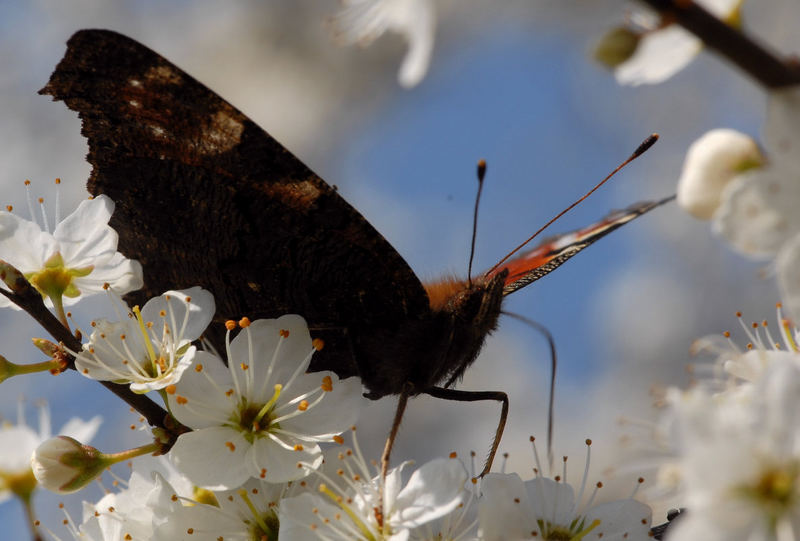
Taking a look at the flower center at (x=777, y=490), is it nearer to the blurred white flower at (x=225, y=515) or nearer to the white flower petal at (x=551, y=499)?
the white flower petal at (x=551, y=499)

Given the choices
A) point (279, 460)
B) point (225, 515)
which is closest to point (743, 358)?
point (279, 460)

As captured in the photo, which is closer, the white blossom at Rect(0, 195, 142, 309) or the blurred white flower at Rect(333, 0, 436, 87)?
the blurred white flower at Rect(333, 0, 436, 87)

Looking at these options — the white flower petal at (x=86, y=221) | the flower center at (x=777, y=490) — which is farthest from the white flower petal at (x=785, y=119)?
the white flower petal at (x=86, y=221)

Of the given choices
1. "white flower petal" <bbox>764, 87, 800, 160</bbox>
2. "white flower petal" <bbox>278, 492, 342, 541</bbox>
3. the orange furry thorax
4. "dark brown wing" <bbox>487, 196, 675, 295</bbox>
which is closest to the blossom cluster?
"white flower petal" <bbox>278, 492, 342, 541</bbox>

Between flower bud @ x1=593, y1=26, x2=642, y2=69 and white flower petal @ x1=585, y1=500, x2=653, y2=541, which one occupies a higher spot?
flower bud @ x1=593, y1=26, x2=642, y2=69

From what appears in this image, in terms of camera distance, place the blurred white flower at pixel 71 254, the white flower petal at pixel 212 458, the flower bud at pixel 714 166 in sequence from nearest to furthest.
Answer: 1. the flower bud at pixel 714 166
2. the white flower petal at pixel 212 458
3. the blurred white flower at pixel 71 254

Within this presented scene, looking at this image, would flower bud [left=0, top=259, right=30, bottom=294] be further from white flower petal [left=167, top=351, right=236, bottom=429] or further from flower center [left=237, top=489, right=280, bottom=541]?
flower center [left=237, top=489, right=280, bottom=541]

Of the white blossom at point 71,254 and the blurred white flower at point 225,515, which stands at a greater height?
the white blossom at point 71,254
